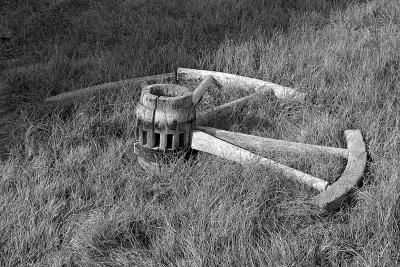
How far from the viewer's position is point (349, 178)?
2.59 meters

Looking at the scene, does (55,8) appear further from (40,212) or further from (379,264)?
(379,264)

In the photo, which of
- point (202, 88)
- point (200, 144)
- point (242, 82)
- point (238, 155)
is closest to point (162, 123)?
point (200, 144)

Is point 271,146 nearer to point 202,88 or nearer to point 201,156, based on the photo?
point 201,156

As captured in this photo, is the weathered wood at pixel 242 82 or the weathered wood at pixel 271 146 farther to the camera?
the weathered wood at pixel 242 82

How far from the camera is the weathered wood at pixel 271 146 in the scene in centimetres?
285

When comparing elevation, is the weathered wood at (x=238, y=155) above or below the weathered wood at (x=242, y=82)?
below

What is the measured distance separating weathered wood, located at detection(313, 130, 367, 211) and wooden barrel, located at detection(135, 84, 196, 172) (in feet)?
2.78

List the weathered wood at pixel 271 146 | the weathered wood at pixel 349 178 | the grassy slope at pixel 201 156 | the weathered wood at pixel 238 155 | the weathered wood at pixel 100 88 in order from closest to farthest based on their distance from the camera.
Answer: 1. the grassy slope at pixel 201 156
2. the weathered wood at pixel 349 178
3. the weathered wood at pixel 238 155
4. the weathered wood at pixel 271 146
5. the weathered wood at pixel 100 88

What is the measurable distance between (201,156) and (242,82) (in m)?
1.19

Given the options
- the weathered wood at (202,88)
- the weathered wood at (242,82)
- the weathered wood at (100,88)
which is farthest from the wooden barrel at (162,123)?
the weathered wood at (242,82)

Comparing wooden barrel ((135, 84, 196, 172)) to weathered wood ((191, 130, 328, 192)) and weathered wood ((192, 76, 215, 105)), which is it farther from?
weathered wood ((192, 76, 215, 105))

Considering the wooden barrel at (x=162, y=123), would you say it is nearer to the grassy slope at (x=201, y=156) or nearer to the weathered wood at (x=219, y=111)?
the grassy slope at (x=201, y=156)

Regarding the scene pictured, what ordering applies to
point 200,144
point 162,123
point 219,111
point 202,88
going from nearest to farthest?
point 162,123 → point 200,144 → point 219,111 → point 202,88

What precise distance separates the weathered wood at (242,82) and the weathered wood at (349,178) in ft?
2.30
